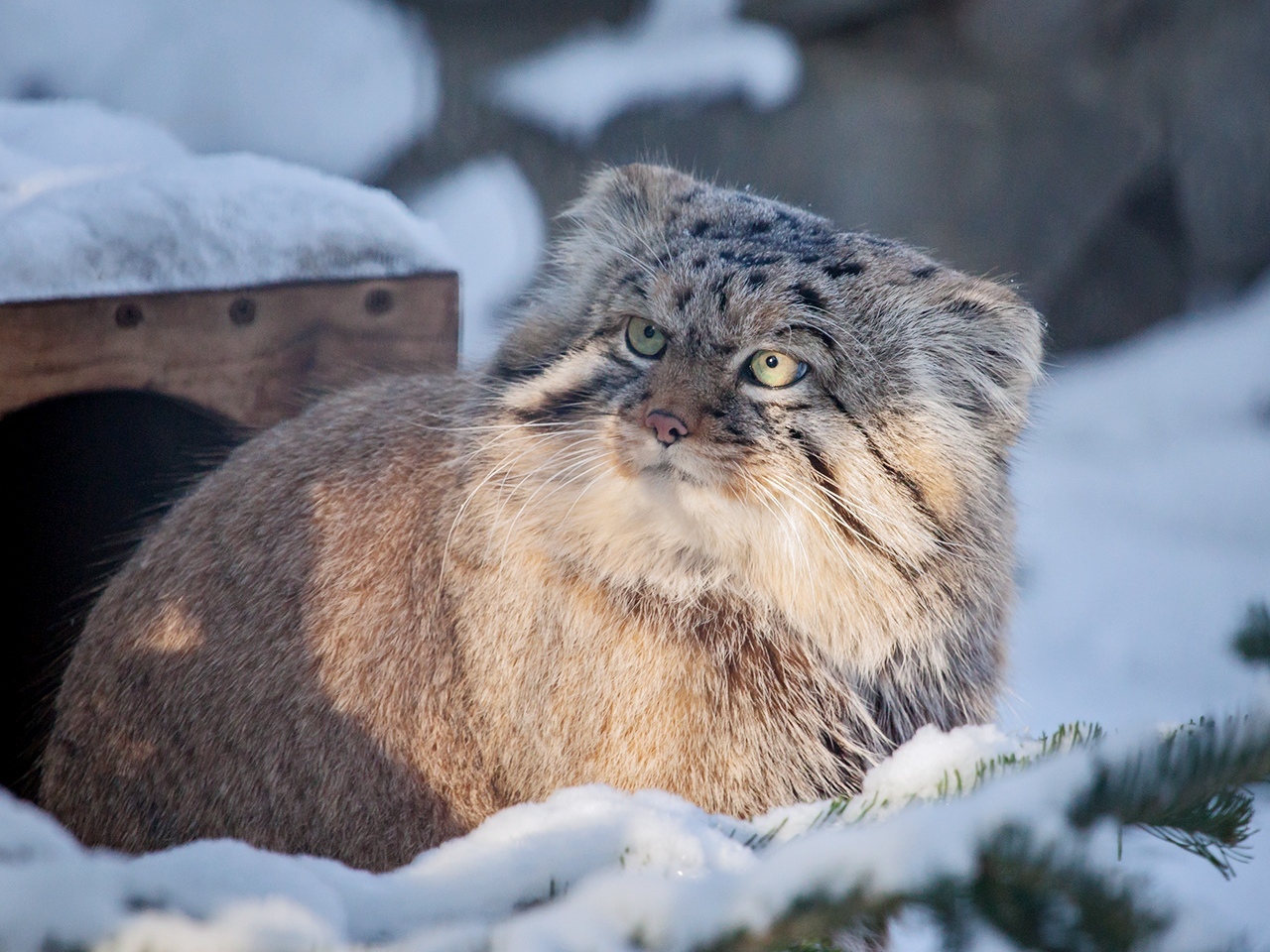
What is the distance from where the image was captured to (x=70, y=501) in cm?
293

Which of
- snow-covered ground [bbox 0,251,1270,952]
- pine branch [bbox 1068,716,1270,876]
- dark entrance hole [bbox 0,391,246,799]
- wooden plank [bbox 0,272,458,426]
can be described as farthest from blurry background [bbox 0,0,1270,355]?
pine branch [bbox 1068,716,1270,876]

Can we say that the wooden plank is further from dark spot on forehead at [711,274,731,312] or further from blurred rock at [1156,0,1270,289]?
blurred rock at [1156,0,1270,289]

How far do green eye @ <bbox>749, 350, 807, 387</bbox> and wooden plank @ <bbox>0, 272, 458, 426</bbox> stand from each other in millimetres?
1045

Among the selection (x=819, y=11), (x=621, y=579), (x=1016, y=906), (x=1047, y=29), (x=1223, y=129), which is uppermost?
(x=1047, y=29)

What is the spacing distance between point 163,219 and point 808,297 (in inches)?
55.4

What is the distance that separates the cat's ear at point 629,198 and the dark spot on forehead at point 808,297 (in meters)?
0.42

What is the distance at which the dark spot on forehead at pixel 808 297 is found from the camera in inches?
78.0

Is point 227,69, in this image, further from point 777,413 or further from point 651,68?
point 651,68

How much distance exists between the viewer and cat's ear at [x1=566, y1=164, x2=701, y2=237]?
2.34m

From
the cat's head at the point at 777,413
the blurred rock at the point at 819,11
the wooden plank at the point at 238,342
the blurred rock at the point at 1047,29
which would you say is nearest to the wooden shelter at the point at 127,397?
the wooden plank at the point at 238,342

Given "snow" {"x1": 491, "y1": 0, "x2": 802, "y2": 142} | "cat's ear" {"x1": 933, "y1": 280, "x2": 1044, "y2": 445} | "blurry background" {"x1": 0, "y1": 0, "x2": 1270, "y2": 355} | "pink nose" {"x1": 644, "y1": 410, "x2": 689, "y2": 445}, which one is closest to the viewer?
"pink nose" {"x1": 644, "y1": 410, "x2": 689, "y2": 445}

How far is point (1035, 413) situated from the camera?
2309mm

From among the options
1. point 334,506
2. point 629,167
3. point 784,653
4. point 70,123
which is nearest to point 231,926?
point 784,653

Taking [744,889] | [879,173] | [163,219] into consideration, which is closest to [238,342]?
[163,219]
